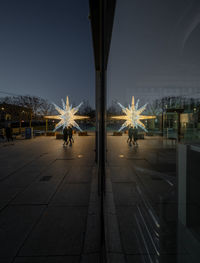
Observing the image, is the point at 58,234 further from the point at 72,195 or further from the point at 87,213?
the point at 72,195

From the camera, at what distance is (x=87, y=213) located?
2.87 meters

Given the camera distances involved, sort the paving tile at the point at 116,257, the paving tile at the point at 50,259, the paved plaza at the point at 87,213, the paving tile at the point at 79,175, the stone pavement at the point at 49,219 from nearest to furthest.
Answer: the paved plaza at the point at 87,213 → the paving tile at the point at 116,257 → the paving tile at the point at 50,259 → the stone pavement at the point at 49,219 → the paving tile at the point at 79,175

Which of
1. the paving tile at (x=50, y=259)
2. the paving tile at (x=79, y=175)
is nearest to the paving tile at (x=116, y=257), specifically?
the paving tile at (x=50, y=259)

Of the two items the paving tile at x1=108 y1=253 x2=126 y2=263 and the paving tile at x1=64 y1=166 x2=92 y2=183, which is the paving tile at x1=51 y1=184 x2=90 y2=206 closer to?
the paving tile at x1=64 y1=166 x2=92 y2=183

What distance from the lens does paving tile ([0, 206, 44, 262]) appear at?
2051 millimetres

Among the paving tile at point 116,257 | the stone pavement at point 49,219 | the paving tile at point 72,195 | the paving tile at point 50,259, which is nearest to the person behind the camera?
the paving tile at point 116,257

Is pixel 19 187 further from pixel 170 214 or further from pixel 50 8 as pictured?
pixel 50 8

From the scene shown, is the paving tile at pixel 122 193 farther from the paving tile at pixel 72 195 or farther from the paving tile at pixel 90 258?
the paving tile at pixel 90 258

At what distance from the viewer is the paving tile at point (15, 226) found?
6.73ft

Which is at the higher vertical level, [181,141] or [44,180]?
[181,141]

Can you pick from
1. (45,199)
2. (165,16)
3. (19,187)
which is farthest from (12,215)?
(165,16)

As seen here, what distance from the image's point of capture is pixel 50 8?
7777 millimetres

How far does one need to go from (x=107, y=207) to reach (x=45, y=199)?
1.39 meters

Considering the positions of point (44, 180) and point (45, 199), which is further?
point (44, 180)
